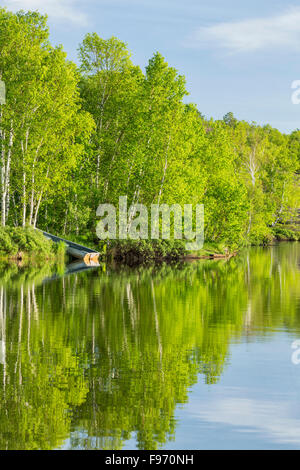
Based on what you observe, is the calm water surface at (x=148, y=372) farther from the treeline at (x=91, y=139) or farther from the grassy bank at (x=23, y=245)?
the treeline at (x=91, y=139)

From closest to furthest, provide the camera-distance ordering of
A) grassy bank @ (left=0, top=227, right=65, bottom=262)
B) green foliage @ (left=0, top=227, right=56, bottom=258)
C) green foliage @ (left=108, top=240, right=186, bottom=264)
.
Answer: green foliage @ (left=0, top=227, right=56, bottom=258) < grassy bank @ (left=0, top=227, right=65, bottom=262) < green foliage @ (left=108, top=240, right=186, bottom=264)

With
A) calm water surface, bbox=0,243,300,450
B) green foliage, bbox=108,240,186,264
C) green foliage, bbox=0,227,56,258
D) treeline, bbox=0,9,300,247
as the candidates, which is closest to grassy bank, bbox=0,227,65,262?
green foliage, bbox=0,227,56,258

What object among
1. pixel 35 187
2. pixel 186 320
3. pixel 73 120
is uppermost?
pixel 73 120

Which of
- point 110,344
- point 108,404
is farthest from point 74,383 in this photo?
point 110,344

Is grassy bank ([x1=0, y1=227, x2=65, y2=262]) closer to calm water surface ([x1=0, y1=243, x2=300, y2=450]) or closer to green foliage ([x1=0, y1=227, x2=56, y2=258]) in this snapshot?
green foliage ([x1=0, y1=227, x2=56, y2=258])

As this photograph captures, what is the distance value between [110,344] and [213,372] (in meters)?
3.29

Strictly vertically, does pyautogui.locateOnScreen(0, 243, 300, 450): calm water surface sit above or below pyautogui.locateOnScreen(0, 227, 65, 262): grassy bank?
below

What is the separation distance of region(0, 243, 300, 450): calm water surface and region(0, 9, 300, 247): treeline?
23.4 m

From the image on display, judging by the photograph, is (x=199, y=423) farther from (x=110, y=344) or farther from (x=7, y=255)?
(x=7, y=255)

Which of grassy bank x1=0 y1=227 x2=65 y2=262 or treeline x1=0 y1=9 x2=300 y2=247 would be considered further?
treeline x1=0 y1=9 x2=300 y2=247

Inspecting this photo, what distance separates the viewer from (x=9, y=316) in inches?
743

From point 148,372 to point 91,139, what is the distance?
42923 mm

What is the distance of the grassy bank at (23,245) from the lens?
139 ft

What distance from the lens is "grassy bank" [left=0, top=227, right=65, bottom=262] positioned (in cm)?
4244
